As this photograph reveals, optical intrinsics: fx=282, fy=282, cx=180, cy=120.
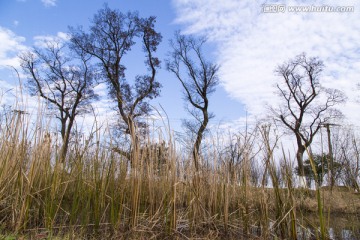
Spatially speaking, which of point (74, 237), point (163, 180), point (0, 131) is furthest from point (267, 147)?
point (0, 131)

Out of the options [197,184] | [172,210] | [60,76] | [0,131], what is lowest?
[172,210]

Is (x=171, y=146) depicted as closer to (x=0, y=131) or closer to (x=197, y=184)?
(x=197, y=184)

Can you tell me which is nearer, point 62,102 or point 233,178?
point 233,178

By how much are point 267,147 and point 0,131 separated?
2.70 meters

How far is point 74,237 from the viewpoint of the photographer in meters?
2.25

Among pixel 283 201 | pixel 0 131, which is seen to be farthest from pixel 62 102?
pixel 283 201

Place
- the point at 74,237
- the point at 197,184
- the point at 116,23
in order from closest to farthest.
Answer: the point at 74,237 → the point at 197,184 → the point at 116,23

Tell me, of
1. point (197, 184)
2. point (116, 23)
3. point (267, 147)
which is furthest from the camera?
point (116, 23)

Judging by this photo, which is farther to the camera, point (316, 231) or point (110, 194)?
point (110, 194)

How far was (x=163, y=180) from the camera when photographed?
3.36m

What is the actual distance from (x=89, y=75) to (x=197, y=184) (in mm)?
19632

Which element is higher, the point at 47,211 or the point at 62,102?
the point at 62,102

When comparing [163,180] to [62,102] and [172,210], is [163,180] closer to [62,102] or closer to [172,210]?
[172,210]

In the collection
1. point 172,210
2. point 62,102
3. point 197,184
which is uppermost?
point 62,102
